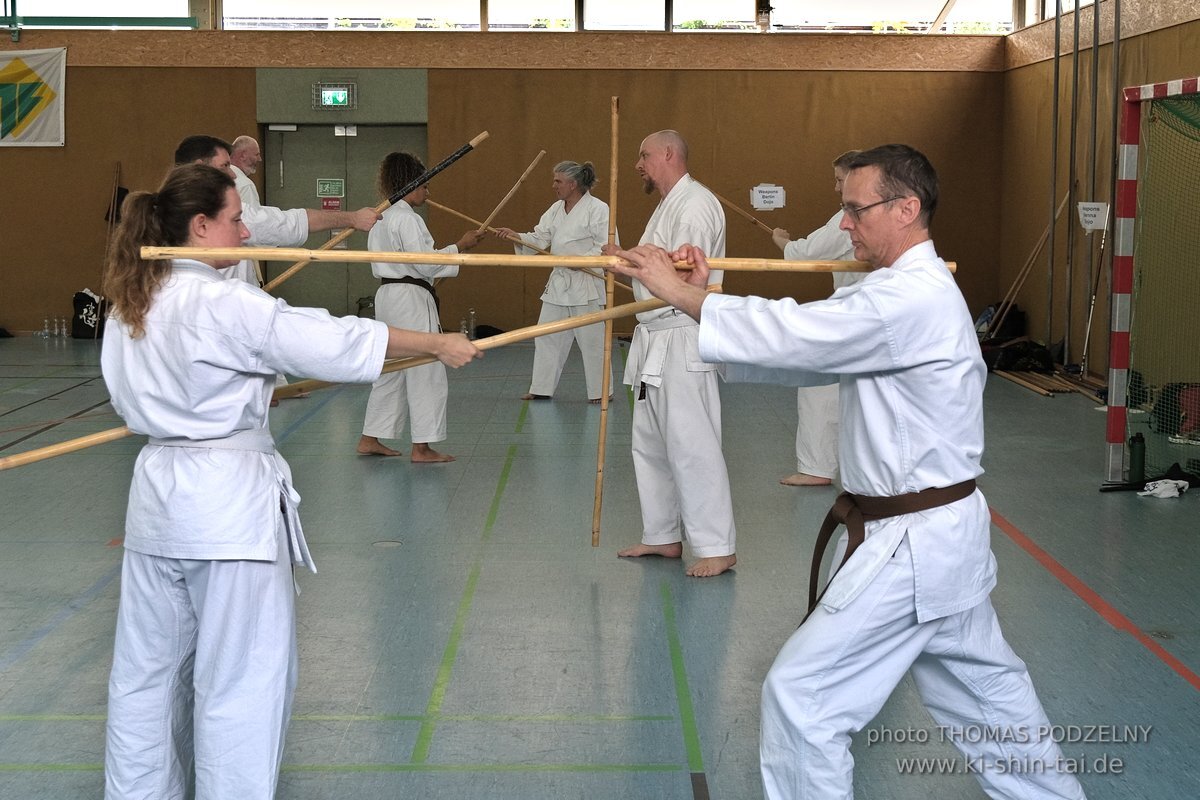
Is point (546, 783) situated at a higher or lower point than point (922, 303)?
lower

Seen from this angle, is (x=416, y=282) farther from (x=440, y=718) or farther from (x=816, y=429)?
(x=440, y=718)

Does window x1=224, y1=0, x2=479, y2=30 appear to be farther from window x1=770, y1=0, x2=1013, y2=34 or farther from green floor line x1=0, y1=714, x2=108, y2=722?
green floor line x1=0, y1=714, x2=108, y2=722

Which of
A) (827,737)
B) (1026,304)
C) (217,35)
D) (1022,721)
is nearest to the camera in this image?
(827,737)

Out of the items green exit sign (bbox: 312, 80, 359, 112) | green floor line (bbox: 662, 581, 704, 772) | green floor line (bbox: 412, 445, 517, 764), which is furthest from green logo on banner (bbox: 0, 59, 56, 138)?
green floor line (bbox: 662, 581, 704, 772)

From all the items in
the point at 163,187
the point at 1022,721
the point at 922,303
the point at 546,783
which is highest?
the point at 163,187

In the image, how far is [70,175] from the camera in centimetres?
1350

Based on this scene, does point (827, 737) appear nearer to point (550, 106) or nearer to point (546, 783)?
point (546, 783)

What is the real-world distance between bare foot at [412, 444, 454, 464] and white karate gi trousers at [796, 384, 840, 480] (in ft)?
6.64

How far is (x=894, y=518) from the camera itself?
8.61ft

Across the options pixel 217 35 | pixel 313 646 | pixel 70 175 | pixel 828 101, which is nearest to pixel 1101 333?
pixel 828 101

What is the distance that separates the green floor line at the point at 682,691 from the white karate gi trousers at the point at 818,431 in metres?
1.95

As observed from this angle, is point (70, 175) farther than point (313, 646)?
Yes

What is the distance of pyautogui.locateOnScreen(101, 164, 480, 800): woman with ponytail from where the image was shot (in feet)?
8.52

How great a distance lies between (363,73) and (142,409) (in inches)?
442
